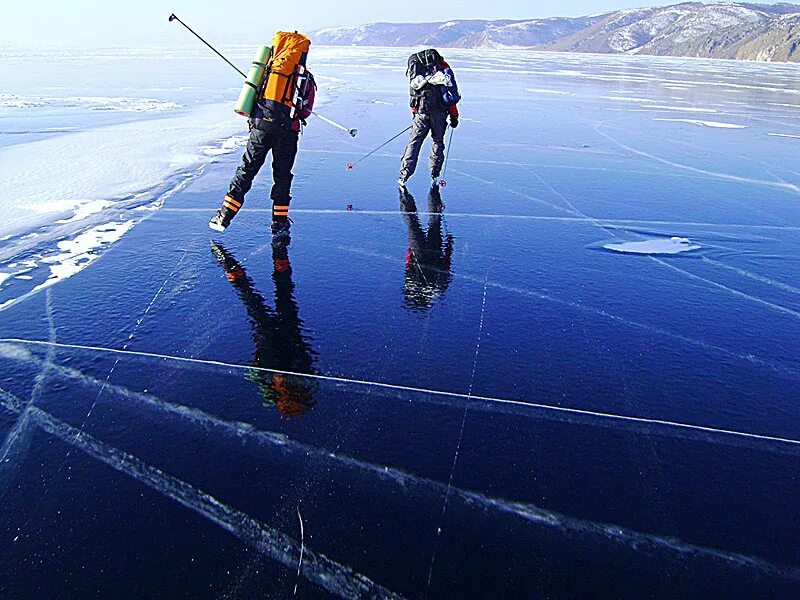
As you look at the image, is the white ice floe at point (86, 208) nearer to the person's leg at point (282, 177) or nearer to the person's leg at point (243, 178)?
the person's leg at point (243, 178)

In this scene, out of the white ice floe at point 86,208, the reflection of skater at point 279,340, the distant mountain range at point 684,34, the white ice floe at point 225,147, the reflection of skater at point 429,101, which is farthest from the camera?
the distant mountain range at point 684,34

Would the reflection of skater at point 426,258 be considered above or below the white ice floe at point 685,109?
above

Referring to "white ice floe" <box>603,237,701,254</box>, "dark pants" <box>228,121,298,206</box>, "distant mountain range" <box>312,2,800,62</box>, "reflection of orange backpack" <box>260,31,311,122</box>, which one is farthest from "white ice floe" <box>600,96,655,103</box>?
"distant mountain range" <box>312,2,800,62</box>

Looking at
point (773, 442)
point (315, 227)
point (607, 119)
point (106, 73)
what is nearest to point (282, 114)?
point (315, 227)

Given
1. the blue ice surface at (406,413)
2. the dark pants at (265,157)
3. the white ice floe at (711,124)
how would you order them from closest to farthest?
1. the blue ice surface at (406,413)
2. the dark pants at (265,157)
3. the white ice floe at (711,124)

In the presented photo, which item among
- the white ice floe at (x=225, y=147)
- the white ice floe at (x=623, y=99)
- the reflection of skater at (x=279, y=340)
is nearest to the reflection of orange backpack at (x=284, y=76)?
the reflection of skater at (x=279, y=340)

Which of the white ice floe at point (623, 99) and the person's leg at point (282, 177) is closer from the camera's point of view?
the person's leg at point (282, 177)

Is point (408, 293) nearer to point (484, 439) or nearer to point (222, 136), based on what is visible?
point (484, 439)
